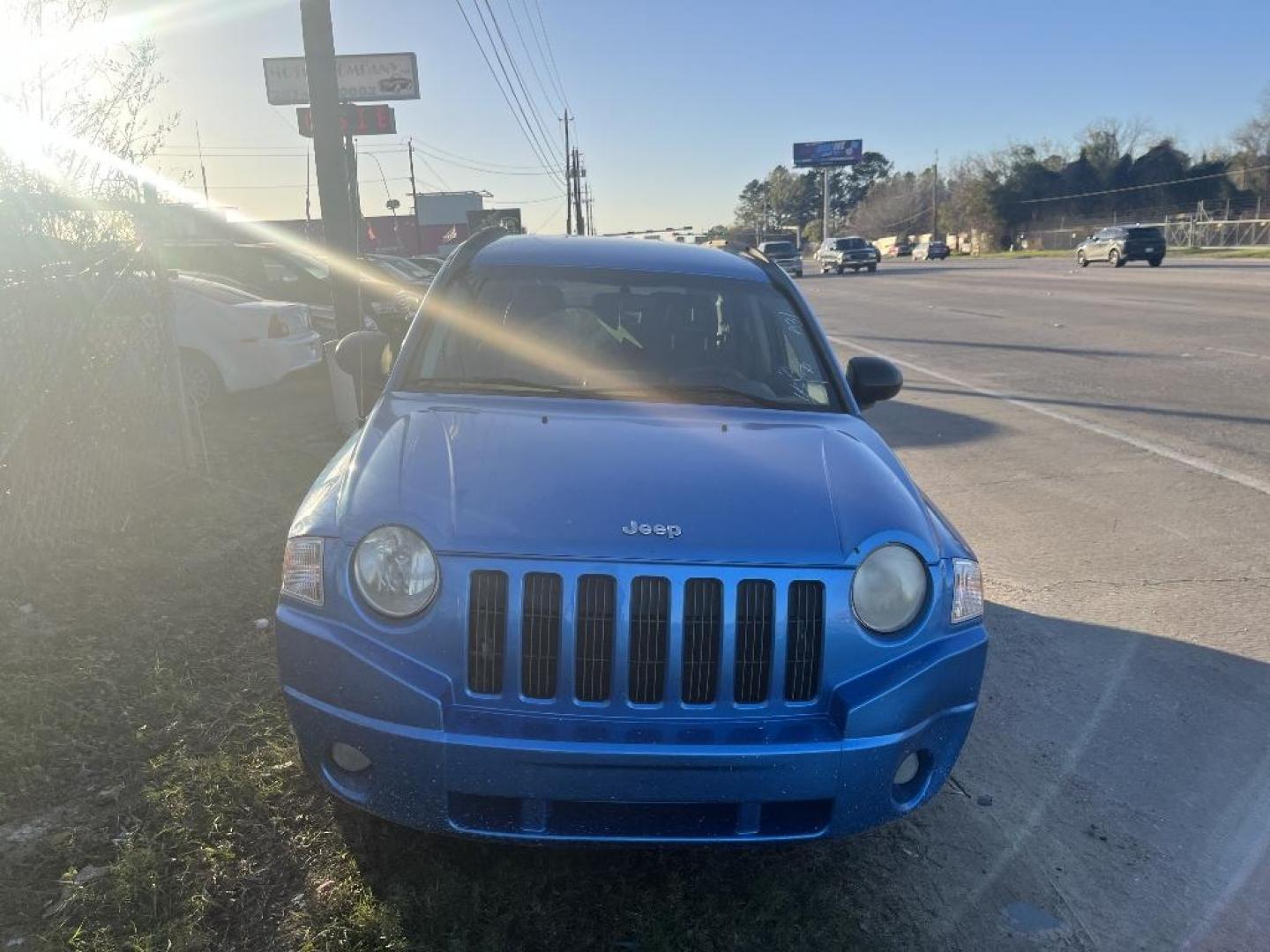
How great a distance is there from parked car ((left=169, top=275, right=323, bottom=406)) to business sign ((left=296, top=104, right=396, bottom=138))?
1.85 meters

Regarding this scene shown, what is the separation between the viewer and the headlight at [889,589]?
262 cm

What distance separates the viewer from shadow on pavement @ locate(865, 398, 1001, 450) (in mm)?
8758

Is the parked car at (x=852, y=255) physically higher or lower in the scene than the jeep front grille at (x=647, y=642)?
higher

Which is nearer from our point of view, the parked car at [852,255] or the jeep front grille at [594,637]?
the jeep front grille at [594,637]

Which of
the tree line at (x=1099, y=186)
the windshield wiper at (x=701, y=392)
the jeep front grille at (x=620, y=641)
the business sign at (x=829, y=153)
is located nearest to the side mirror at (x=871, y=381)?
the windshield wiper at (x=701, y=392)

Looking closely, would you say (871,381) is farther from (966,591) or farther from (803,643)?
(803,643)

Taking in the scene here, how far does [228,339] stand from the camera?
9.33 m

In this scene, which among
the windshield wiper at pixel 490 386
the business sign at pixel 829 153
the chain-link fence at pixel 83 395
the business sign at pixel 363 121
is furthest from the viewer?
the business sign at pixel 829 153

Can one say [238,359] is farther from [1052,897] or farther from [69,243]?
[1052,897]

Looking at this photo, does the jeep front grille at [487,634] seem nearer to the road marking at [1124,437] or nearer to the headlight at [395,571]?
the headlight at [395,571]

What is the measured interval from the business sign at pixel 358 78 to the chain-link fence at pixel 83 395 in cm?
635

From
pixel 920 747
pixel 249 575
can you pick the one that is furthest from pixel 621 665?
pixel 249 575

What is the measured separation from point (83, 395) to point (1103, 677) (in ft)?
18.5

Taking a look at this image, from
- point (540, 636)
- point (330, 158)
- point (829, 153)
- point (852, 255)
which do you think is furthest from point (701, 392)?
point (829, 153)
